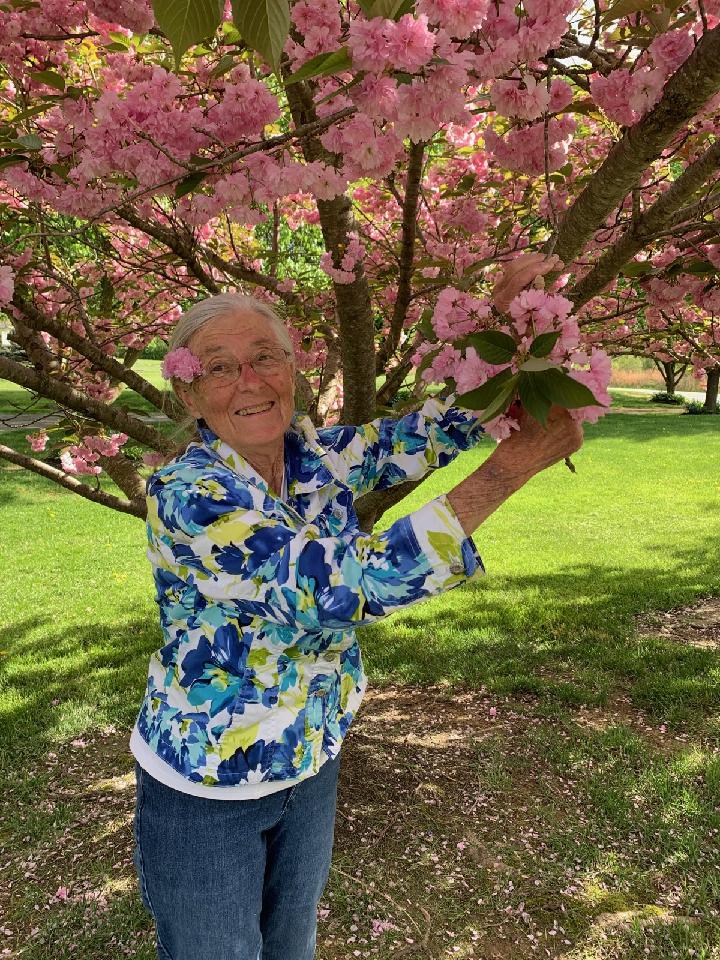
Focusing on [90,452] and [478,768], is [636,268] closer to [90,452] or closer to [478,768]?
[478,768]

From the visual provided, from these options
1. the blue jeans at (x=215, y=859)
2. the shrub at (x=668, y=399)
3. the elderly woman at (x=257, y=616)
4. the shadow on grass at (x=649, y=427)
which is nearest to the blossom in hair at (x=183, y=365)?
the elderly woman at (x=257, y=616)

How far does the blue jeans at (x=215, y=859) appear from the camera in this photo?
5.31 feet

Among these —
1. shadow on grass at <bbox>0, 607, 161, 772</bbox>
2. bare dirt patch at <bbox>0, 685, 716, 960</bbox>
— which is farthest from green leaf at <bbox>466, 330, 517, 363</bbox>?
shadow on grass at <bbox>0, 607, 161, 772</bbox>

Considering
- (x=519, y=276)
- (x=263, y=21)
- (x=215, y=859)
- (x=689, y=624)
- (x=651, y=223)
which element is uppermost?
(x=263, y=21)

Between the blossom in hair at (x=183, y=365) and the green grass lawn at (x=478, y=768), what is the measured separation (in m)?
2.36

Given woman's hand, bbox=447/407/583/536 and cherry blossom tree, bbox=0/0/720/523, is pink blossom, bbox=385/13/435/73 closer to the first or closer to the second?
cherry blossom tree, bbox=0/0/720/523

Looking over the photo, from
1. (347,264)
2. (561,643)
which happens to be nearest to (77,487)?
(347,264)

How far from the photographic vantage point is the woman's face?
1729mm

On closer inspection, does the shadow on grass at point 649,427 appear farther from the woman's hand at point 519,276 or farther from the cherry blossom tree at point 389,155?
the woman's hand at point 519,276

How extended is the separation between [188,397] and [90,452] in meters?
2.85

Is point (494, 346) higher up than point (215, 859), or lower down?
higher up

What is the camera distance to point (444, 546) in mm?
1218

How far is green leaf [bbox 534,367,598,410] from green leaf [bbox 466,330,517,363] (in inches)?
4.4

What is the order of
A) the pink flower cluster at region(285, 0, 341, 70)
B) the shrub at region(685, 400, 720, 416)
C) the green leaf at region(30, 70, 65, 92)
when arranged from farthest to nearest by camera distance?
the shrub at region(685, 400, 720, 416), the green leaf at region(30, 70, 65, 92), the pink flower cluster at region(285, 0, 341, 70)
